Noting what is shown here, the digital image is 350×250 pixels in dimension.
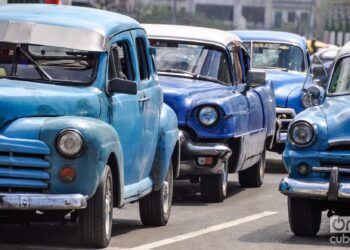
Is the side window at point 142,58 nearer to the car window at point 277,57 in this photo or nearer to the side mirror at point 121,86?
the side mirror at point 121,86

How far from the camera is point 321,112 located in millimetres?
11289

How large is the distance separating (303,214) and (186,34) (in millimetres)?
4772

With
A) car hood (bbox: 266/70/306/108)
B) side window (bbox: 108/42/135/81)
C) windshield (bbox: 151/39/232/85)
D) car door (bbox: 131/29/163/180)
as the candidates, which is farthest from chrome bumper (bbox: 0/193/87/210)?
car hood (bbox: 266/70/306/108)

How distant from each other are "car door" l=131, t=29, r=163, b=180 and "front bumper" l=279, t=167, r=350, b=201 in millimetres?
1244

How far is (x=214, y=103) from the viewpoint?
45.8 feet

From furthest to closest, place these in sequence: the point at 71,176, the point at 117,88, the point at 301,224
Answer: the point at 301,224, the point at 117,88, the point at 71,176

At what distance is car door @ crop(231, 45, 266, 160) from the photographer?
49.7 feet

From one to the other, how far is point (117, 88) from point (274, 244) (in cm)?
177

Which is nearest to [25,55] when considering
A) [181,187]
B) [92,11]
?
[92,11]

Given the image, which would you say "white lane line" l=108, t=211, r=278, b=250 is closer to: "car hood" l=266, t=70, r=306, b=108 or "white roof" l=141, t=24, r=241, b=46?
"white roof" l=141, t=24, r=241, b=46

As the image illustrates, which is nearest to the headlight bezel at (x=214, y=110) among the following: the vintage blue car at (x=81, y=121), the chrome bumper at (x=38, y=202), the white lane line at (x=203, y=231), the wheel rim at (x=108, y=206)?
the white lane line at (x=203, y=231)

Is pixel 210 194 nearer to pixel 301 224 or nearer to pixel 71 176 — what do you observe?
pixel 301 224

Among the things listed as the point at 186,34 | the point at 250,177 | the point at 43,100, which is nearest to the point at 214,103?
the point at 186,34

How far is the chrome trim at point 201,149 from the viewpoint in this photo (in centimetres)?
1391
